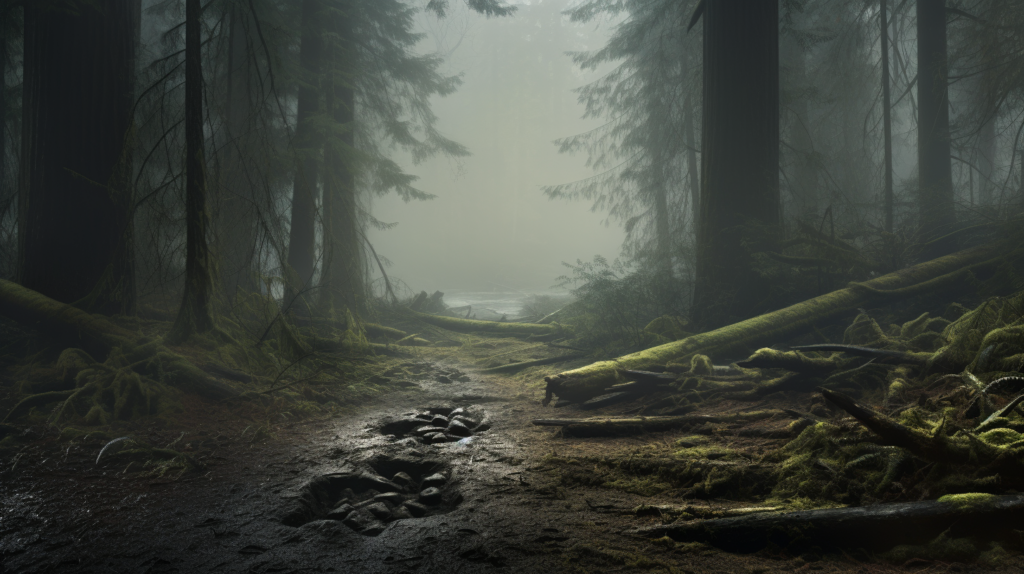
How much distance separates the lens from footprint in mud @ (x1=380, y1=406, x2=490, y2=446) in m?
4.53

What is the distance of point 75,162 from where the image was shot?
5848mm

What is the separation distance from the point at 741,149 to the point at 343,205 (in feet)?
27.0

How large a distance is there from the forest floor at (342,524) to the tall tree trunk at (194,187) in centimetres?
127

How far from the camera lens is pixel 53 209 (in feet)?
19.0

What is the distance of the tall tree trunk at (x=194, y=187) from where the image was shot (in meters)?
5.34

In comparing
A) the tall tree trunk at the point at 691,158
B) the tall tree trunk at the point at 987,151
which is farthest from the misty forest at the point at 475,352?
the tall tree trunk at the point at 987,151

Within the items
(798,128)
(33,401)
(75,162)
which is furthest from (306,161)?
(798,128)

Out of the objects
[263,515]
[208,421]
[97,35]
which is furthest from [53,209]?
[263,515]

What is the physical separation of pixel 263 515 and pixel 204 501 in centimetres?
51

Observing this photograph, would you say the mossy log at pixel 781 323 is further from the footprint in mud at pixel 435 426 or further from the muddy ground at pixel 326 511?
the muddy ground at pixel 326 511

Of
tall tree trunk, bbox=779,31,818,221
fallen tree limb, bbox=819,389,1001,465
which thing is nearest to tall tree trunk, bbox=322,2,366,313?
fallen tree limb, bbox=819,389,1001,465

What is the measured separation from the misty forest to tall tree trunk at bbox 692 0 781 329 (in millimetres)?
34

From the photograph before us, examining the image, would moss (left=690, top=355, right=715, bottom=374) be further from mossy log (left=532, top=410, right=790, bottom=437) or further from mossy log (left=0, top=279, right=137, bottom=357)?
mossy log (left=0, top=279, right=137, bottom=357)

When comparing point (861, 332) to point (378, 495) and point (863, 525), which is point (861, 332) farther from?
point (378, 495)
